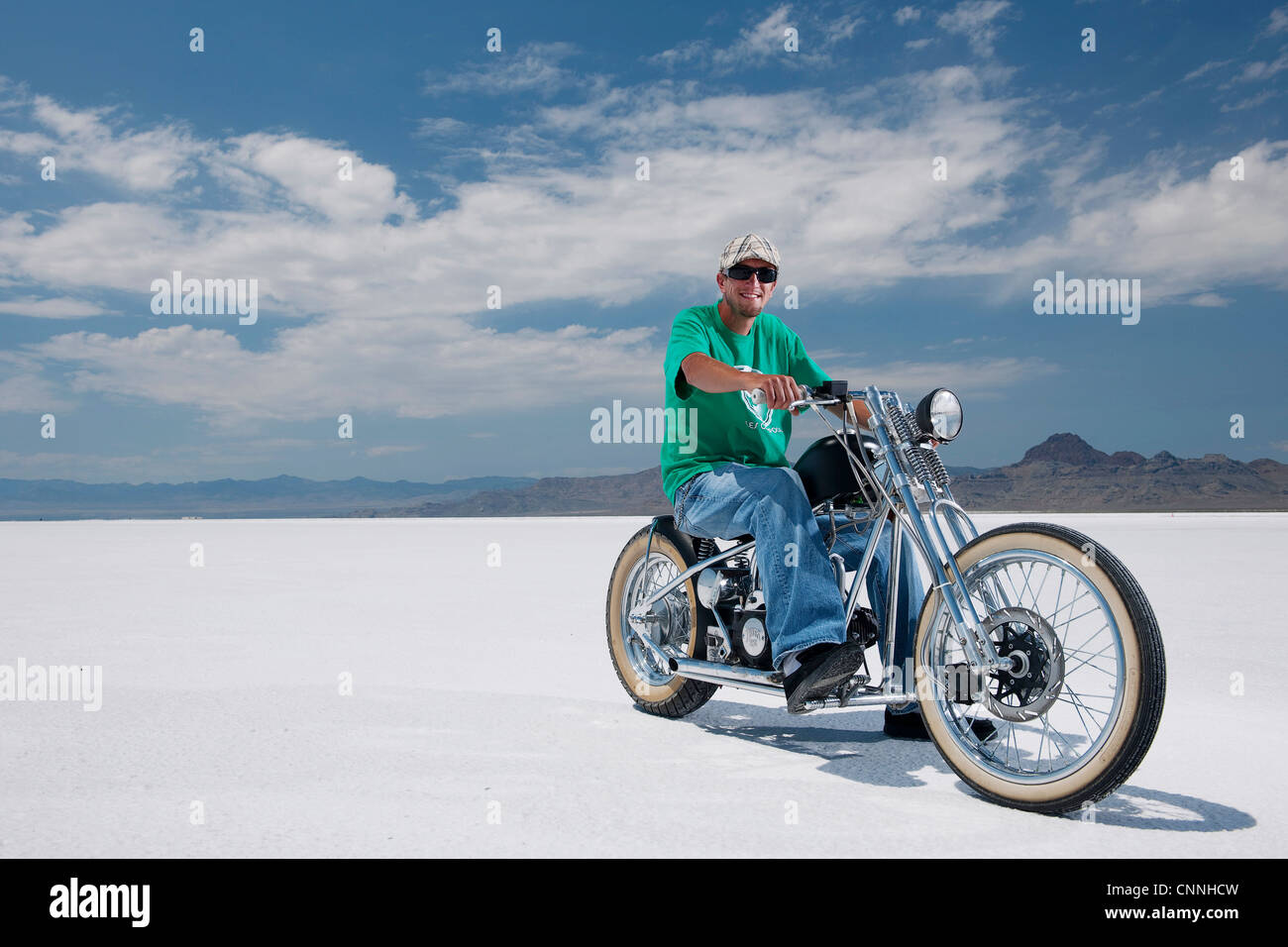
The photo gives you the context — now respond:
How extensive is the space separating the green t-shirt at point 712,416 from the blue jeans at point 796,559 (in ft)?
0.79

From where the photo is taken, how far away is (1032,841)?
299 cm

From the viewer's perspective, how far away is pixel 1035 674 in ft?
10.9

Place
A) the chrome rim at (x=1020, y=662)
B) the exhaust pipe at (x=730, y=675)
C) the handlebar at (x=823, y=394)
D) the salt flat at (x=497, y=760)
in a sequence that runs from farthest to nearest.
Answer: the exhaust pipe at (x=730, y=675), the handlebar at (x=823, y=394), the chrome rim at (x=1020, y=662), the salt flat at (x=497, y=760)

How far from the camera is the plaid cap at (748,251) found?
174 inches

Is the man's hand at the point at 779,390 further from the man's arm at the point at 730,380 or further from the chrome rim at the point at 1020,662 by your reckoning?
the chrome rim at the point at 1020,662

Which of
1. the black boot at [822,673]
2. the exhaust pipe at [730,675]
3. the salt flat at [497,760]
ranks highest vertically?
the black boot at [822,673]

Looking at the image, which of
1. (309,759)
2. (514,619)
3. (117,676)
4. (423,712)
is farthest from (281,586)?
(309,759)

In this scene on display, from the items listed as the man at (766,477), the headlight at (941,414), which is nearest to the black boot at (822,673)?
the man at (766,477)

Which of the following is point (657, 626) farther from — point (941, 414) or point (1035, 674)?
point (1035, 674)

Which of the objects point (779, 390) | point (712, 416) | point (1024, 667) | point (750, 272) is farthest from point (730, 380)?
point (1024, 667)

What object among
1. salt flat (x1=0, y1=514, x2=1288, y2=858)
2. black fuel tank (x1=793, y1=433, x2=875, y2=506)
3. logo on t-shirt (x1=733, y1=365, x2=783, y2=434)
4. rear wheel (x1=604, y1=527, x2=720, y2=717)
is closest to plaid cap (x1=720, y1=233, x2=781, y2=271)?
logo on t-shirt (x1=733, y1=365, x2=783, y2=434)

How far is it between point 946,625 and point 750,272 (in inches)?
69.7
